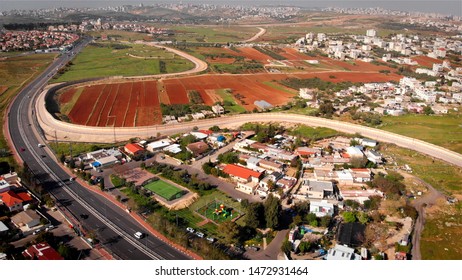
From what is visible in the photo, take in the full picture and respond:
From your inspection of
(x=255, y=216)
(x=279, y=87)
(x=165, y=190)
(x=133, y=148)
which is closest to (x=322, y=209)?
(x=255, y=216)

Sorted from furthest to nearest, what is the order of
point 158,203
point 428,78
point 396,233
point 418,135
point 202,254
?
1. point 428,78
2. point 418,135
3. point 158,203
4. point 396,233
5. point 202,254

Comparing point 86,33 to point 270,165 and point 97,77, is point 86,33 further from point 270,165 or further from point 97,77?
point 270,165

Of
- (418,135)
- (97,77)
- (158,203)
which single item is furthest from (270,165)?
(97,77)

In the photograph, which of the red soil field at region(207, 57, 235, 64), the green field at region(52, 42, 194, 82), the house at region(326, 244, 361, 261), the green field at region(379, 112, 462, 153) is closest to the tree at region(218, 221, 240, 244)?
Answer: the house at region(326, 244, 361, 261)

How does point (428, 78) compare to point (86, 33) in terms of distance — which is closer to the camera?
point (428, 78)

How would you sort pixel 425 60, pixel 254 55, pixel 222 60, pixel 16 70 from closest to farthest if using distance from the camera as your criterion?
pixel 16 70
pixel 222 60
pixel 425 60
pixel 254 55

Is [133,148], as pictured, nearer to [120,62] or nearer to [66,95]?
[66,95]
